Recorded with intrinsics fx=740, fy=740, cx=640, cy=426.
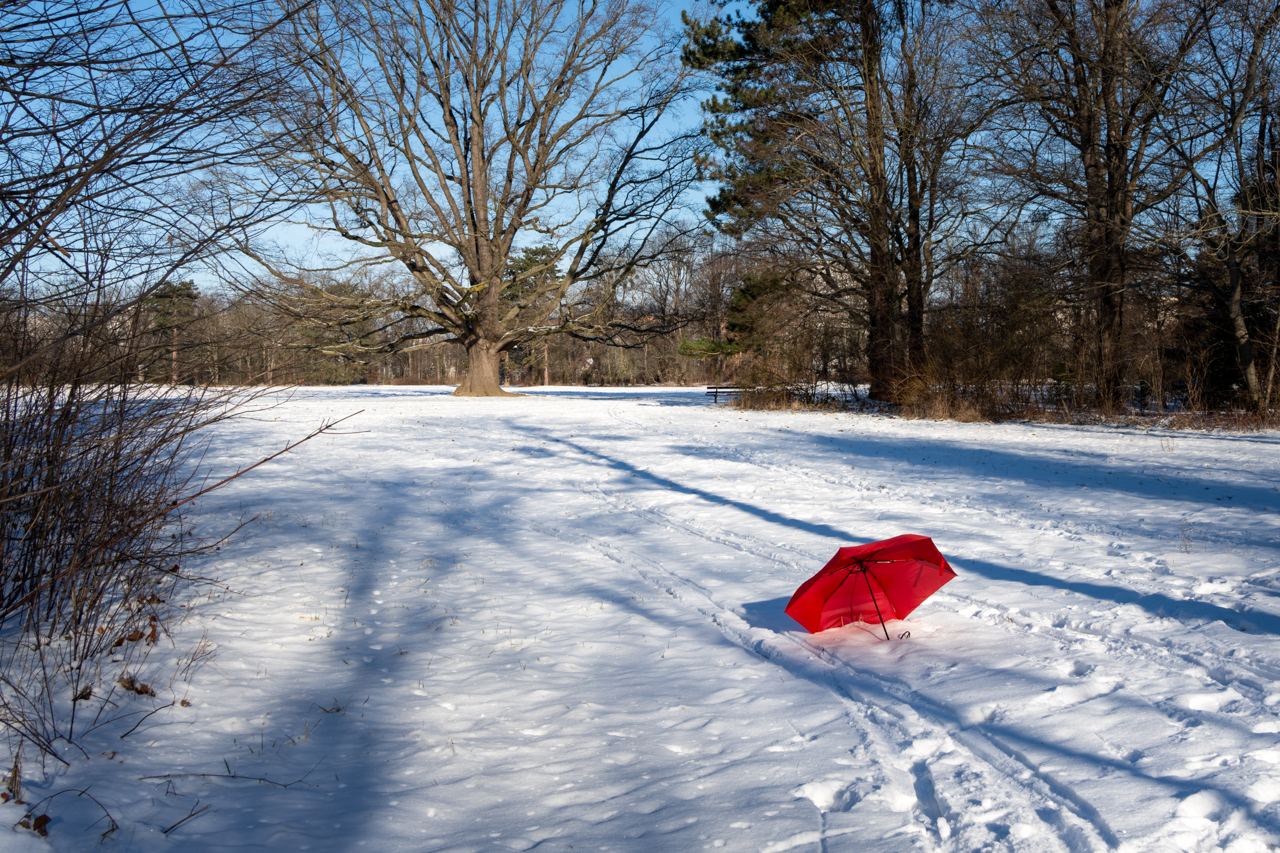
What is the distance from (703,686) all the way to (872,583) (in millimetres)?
1333

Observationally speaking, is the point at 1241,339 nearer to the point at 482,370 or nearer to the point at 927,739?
the point at 927,739

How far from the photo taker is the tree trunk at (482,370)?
30953 millimetres

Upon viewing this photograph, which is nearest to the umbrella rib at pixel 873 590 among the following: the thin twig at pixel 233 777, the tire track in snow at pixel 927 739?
the tire track in snow at pixel 927 739

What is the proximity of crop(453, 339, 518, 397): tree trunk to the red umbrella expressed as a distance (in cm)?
2732

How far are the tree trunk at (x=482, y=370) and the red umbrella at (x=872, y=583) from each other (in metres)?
27.3

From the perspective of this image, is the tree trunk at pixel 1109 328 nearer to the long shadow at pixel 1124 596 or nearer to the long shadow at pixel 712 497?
the long shadow at pixel 712 497

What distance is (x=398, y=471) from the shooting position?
36.8ft

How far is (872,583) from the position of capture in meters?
4.75

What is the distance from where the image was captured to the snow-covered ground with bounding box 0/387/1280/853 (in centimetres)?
289

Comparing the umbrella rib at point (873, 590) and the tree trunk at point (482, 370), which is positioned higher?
the tree trunk at point (482, 370)

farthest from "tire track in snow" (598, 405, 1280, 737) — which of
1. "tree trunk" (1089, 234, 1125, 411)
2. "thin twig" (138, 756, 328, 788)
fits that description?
"tree trunk" (1089, 234, 1125, 411)

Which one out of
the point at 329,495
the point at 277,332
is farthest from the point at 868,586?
the point at 329,495

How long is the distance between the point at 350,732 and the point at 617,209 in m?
29.8

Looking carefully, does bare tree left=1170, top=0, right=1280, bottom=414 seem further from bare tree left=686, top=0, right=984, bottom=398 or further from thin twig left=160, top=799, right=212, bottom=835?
thin twig left=160, top=799, right=212, bottom=835
